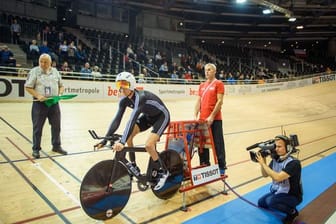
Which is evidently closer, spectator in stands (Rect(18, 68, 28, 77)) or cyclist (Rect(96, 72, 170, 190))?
cyclist (Rect(96, 72, 170, 190))

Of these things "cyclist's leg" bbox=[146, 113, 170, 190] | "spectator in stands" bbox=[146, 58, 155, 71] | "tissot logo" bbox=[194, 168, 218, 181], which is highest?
"spectator in stands" bbox=[146, 58, 155, 71]

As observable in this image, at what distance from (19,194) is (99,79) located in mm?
10019

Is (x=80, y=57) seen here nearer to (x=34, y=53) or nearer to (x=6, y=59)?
(x=34, y=53)

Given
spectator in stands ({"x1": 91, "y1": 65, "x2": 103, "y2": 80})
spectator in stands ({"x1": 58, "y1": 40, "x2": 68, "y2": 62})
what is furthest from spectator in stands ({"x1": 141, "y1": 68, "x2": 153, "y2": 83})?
spectator in stands ({"x1": 58, "y1": 40, "x2": 68, "y2": 62})

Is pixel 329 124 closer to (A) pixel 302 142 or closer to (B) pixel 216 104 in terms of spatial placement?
Result: (A) pixel 302 142

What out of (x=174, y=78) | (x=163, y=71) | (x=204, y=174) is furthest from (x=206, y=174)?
(x=163, y=71)

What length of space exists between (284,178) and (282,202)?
0.87ft

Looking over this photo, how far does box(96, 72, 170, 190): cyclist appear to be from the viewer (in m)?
2.71

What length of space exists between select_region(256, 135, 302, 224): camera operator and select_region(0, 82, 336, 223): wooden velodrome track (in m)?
0.62

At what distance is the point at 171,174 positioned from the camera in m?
3.20

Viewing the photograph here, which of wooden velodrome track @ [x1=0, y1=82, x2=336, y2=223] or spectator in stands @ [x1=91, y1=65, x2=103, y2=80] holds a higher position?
spectator in stands @ [x1=91, y1=65, x2=103, y2=80]

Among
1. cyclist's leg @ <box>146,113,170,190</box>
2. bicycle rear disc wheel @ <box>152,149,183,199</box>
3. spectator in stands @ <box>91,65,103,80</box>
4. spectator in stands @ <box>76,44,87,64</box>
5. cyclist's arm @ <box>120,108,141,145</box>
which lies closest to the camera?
cyclist's arm @ <box>120,108,141,145</box>

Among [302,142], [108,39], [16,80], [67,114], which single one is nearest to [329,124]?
[302,142]

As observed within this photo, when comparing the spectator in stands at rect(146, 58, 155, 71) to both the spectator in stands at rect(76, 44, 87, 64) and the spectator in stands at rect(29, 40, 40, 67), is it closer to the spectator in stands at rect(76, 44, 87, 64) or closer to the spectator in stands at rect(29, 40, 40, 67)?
the spectator in stands at rect(76, 44, 87, 64)
